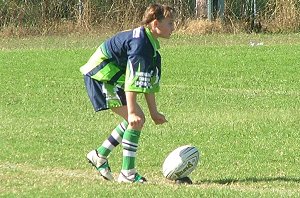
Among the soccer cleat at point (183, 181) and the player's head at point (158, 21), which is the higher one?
the player's head at point (158, 21)

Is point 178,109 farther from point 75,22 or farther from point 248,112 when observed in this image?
point 75,22

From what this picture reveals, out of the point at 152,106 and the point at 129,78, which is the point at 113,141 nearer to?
the point at 152,106

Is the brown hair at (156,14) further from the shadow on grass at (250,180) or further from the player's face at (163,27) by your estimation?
the shadow on grass at (250,180)

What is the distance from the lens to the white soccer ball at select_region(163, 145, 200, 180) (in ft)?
28.7

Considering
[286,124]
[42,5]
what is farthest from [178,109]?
[42,5]

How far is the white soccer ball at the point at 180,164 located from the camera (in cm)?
874

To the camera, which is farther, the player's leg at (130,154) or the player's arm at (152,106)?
the player's arm at (152,106)

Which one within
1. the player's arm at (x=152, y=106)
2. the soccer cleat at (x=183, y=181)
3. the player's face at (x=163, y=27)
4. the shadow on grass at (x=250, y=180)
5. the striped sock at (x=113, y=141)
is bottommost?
the shadow on grass at (x=250, y=180)

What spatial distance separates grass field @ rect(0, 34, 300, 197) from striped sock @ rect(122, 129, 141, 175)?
22 cm

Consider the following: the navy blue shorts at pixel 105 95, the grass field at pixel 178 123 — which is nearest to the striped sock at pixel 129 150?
the grass field at pixel 178 123

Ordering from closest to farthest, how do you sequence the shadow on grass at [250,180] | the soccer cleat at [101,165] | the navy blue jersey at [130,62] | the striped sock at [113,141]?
the navy blue jersey at [130,62] → the shadow on grass at [250,180] → the soccer cleat at [101,165] → the striped sock at [113,141]

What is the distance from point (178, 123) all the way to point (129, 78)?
163 inches

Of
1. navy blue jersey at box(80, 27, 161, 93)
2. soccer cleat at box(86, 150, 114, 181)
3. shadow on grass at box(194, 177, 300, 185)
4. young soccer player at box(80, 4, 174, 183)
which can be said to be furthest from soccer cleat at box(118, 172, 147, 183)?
navy blue jersey at box(80, 27, 161, 93)

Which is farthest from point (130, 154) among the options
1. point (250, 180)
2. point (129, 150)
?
point (250, 180)
